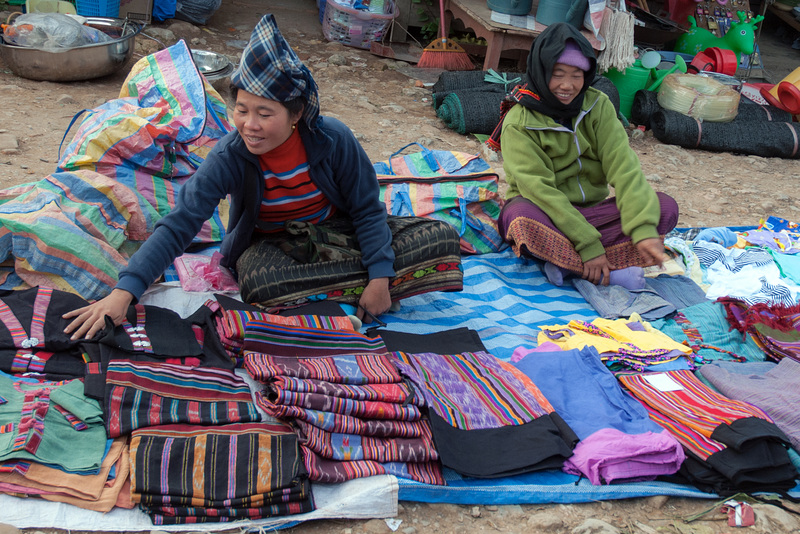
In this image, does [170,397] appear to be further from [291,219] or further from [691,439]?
[691,439]

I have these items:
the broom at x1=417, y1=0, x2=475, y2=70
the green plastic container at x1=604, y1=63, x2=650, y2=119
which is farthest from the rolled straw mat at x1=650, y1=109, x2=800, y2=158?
the broom at x1=417, y1=0, x2=475, y2=70

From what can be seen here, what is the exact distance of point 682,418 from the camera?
2293 millimetres

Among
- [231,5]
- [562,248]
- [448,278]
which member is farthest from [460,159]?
[231,5]

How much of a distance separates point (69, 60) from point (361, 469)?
4358 mm

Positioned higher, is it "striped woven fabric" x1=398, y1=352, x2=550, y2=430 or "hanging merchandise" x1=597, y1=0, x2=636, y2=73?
"hanging merchandise" x1=597, y1=0, x2=636, y2=73

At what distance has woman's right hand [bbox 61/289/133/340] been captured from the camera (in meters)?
2.09

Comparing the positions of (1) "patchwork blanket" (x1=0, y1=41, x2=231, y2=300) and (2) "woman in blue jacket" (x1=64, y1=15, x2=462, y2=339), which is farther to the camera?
(1) "patchwork blanket" (x1=0, y1=41, x2=231, y2=300)

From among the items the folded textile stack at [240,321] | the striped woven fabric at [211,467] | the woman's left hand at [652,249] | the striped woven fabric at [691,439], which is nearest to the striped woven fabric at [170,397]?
the striped woven fabric at [211,467]

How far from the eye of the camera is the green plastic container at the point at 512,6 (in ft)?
20.0

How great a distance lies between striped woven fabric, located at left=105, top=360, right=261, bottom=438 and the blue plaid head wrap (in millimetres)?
931

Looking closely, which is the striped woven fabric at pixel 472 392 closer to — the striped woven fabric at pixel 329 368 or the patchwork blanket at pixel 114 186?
the striped woven fabric at pixel 329 368

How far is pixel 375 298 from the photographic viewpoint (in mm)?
2709

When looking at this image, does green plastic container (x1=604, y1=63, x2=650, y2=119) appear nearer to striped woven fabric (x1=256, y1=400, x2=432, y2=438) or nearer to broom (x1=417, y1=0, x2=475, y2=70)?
broom (x1=417, y1=0, x2=475, y2=70)

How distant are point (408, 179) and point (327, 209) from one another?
95 centimetres
